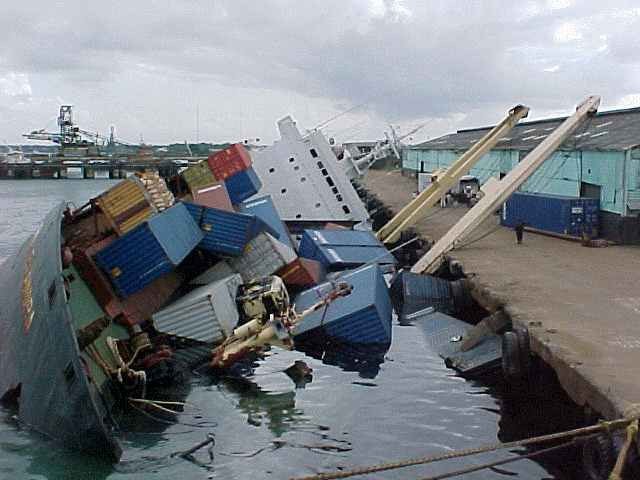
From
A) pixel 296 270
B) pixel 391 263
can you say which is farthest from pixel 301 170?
pixel 296 270

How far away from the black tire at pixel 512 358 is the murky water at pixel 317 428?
1029mm

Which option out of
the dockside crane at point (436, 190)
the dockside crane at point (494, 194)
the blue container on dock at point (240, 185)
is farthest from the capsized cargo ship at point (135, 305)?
the dockside crane at point (436, 190)

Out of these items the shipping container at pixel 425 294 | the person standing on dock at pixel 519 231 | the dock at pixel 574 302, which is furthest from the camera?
the person standing on dock at pixel 519 231

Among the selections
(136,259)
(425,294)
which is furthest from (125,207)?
(425,294)

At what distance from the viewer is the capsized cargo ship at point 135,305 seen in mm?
14555

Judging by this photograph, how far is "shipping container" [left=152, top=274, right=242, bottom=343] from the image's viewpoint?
64.3 ft

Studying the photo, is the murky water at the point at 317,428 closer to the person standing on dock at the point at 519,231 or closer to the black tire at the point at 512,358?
the black tire at the point at 512,358

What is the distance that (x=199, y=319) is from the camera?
1970cm

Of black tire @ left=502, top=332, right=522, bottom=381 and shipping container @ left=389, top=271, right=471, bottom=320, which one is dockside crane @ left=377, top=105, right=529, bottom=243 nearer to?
shipping container @ left=389, top=271, right=471, bottom=320

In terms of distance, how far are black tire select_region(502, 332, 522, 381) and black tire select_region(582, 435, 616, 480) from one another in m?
3.54

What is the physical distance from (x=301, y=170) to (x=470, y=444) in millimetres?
28924

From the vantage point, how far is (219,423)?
15656mm

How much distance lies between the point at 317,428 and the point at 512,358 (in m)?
4.51

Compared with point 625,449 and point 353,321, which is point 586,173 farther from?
point 625,449
